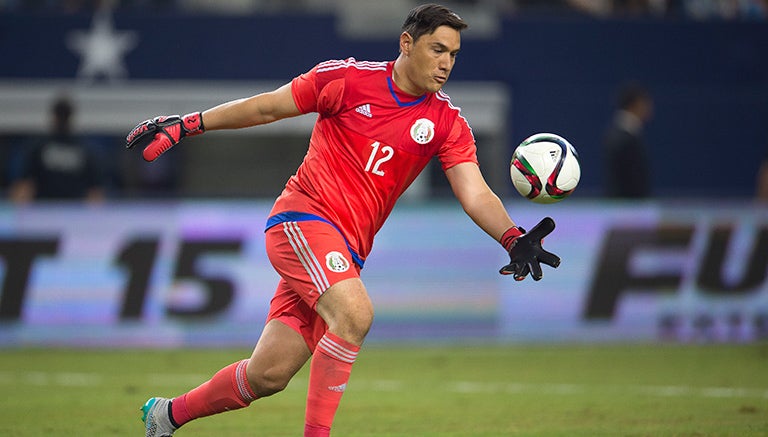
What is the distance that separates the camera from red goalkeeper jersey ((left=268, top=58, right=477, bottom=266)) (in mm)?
6191

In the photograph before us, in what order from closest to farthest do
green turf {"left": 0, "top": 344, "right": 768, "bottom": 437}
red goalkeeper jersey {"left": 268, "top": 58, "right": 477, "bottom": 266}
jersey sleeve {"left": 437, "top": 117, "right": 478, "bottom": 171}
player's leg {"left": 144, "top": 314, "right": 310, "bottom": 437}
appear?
player's leg {"left": 144, "top": 314, "right": 310, "bottom": 437}, red goalkeeper jersey {"left": 268, "top": 58, "right": 477, "bottom": 266}, jersey sleeve {"left": 437, "top": 117, "right": 478, "bottom": 171}, green turf {"left": 0, "top": 344, "right": 768, "bottom": 437}

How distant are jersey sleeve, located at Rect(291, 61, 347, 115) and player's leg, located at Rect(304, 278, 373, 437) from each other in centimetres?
105

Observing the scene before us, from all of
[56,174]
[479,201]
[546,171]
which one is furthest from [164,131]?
[56,174]

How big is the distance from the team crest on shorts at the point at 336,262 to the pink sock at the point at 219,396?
763 mm

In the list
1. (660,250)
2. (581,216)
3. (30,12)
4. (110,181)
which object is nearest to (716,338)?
(660,250)

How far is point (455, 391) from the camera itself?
9883mm

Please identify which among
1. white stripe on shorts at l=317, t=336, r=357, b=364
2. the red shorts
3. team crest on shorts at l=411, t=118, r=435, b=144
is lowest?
white stripe on shorts at l=317, t=336, r=357, b=364

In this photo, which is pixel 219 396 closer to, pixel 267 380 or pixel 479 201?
pixel 267 380

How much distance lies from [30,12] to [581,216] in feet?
31.9

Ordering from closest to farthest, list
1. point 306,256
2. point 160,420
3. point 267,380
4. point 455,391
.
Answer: point 306,256 < point 267,380 < point 160,420 < point 455,391

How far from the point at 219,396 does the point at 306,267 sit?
909 millimetres

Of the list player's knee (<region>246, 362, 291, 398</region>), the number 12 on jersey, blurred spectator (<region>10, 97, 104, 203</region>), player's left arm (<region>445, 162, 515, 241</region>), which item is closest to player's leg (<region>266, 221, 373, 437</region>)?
player's knee (<region>246, 362, 291, 398</region>)

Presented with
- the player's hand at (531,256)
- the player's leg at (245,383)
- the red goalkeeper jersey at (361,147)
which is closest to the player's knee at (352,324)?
the player's leg at (245,383)

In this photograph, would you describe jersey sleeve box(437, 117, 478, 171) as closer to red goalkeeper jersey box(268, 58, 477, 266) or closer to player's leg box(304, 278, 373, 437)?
red goalkeeper jersey box(268, 58, 477, 266)
